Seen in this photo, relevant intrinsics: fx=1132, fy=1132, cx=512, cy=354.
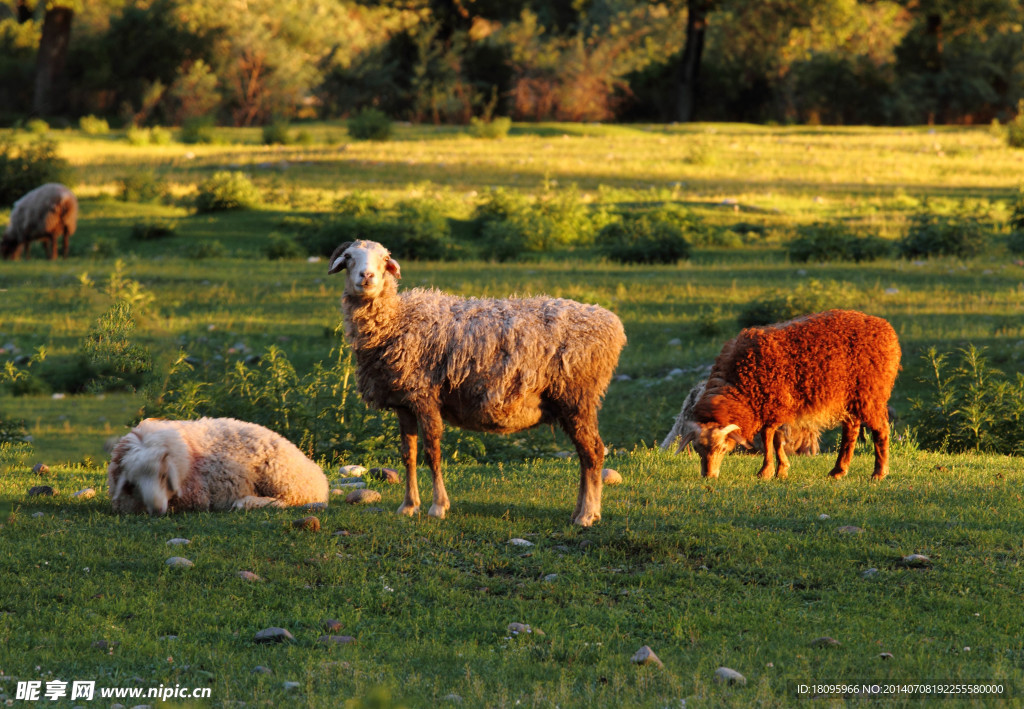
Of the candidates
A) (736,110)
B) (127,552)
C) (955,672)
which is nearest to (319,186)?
(127,552)

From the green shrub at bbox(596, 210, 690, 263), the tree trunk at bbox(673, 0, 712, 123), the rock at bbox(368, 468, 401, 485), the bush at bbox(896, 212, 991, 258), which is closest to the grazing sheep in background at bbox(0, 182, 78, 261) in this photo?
the green shrub at bbox(596, 210, 690, 263)

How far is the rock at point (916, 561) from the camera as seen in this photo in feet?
26.4

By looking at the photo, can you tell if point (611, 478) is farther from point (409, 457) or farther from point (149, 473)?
point (149, 473)

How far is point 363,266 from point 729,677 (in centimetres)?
431

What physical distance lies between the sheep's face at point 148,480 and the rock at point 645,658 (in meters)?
4.64

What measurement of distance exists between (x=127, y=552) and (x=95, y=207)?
2490cm

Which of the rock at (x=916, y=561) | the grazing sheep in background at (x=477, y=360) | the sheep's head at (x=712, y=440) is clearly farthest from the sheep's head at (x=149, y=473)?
the rock at (x=916, y=561)

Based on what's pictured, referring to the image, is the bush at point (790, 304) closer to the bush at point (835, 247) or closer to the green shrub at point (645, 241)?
the bush at point (835, 247)

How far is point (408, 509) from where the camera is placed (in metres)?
9.30

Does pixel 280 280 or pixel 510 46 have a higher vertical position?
pixel 510 46

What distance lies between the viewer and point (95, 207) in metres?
31.0

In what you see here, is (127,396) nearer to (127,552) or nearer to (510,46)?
(127,552)

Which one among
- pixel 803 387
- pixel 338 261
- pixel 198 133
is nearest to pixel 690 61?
pixel 198 133

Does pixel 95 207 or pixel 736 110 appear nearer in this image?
pixel 95 207
